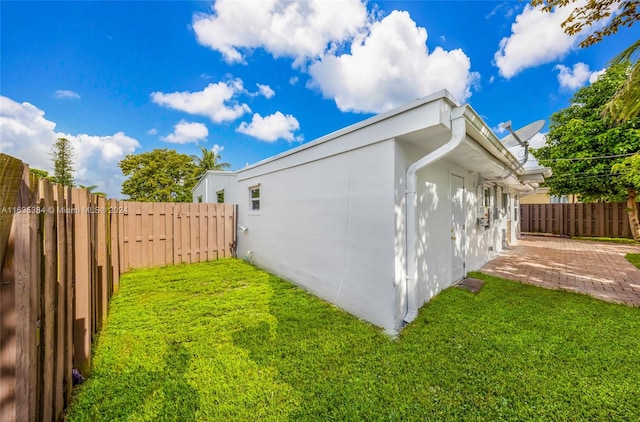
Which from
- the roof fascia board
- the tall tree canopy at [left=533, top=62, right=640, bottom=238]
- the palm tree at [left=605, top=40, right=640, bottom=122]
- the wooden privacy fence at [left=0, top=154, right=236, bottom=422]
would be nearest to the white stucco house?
the roof fascia board

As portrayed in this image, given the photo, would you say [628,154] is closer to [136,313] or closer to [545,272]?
[545,272]

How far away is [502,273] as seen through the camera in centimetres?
586

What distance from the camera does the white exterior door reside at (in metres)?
4.99

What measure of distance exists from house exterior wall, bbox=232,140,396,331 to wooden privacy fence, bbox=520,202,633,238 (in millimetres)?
15590

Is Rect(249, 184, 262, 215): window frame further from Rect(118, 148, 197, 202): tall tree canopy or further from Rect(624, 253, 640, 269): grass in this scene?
Rect(118, 148, 197, 202): tall tree canopy

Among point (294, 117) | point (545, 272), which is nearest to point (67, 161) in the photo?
point (294, 117)

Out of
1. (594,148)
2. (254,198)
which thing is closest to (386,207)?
(254,198)

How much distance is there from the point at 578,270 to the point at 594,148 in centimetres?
833

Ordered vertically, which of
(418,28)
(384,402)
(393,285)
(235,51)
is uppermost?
(235,51)

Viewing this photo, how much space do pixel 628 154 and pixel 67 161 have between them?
39426 millimetres

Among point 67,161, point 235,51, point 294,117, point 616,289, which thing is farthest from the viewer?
point 67,161

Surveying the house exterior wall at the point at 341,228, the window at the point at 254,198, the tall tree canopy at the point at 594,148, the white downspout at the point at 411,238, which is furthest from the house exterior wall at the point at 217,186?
the tall tree canopy at the point at 594,148

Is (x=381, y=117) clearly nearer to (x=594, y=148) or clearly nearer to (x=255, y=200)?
(x=255, y=200)

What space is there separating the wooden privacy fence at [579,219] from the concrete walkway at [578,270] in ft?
14.0
